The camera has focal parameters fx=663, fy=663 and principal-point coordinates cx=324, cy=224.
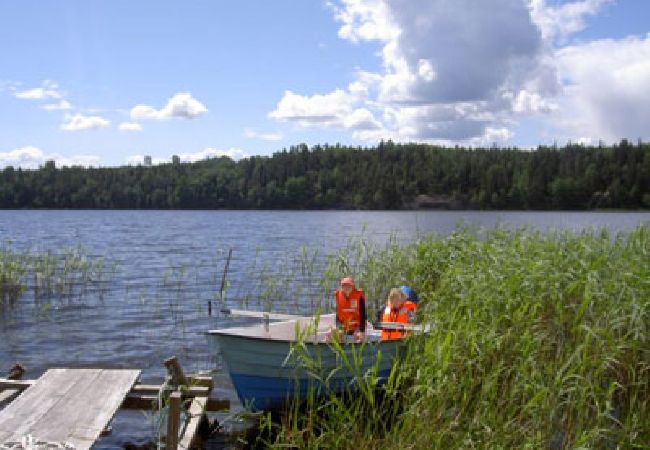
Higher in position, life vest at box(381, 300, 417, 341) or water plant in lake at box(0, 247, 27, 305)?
life vest at box(381, 300, 417, 341)

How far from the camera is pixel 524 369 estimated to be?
20.3ft

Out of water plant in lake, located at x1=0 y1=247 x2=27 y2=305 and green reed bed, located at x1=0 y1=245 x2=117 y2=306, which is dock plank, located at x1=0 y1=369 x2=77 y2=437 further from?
water plant in lake, located at x1=0 y1=247 x2=27 y2=305

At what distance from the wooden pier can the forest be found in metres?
110

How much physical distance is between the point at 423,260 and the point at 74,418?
27.2ft

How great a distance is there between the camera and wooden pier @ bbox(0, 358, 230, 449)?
545 centimetres

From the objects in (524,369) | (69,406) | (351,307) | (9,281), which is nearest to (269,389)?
(351,307)

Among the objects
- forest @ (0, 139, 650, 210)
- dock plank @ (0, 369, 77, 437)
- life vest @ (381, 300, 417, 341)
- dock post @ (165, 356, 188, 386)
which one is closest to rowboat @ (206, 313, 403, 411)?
dock post @ (165, 356, 188, 386)

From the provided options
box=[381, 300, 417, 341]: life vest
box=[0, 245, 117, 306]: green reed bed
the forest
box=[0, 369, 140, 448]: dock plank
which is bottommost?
box=[0, 245, 117, 306]: green reed bed

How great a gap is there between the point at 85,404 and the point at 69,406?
5.6 inches

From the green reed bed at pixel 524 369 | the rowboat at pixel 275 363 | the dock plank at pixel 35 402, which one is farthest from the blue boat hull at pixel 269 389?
the dock plank at pixel 35 402

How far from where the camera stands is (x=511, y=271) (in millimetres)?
8148

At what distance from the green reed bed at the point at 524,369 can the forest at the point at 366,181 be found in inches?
4253

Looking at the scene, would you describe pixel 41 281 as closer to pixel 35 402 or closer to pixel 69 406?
pixel 35 402

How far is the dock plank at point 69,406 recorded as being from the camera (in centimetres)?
543
